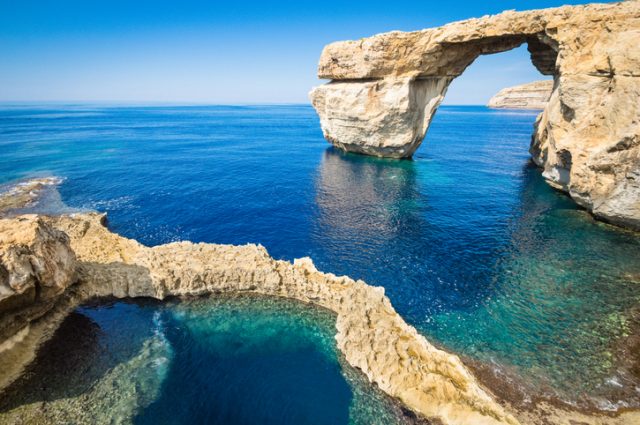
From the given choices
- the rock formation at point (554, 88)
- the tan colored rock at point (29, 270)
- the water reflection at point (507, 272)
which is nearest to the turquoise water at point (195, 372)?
the tan colored rock at point (29, 270)

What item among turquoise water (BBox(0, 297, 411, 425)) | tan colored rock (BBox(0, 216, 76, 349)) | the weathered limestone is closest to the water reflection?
the weathered limestone

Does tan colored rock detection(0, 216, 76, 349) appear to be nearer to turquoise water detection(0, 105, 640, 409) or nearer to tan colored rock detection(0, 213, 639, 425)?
tan colored rock detection(0, 213, 639, 425)

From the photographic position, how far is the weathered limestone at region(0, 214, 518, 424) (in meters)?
13.4

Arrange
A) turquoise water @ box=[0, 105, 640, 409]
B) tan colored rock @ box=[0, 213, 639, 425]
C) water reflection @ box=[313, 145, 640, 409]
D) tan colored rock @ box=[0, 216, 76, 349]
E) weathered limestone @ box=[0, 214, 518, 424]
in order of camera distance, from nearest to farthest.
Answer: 1. tan colored rock @ box=[0, 213, 639, 425]
2. weathered limestone @ box=[0, 214, 518, 424]
3. tan colored rock @ box=[0, 216, 76, 349]
4. water reflection @ box=[313, 145, 640, 409]
5. turquoise water @ box=[0, 105, 640, 409]

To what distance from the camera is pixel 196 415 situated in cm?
1296

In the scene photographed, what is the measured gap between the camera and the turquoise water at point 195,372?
509 inches

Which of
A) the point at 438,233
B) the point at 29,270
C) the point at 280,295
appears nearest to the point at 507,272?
the point at 438,233

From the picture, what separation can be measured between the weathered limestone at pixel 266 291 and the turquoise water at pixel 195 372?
834 mm

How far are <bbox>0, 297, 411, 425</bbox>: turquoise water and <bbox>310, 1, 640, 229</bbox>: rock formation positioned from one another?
2699cm

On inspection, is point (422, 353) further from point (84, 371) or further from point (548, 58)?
point (548, 58)

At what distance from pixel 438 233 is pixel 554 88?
2510cm

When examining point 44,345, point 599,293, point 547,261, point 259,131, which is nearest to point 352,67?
point 547,261

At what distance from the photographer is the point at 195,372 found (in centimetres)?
1486

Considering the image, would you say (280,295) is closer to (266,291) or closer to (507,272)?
(266,291)
